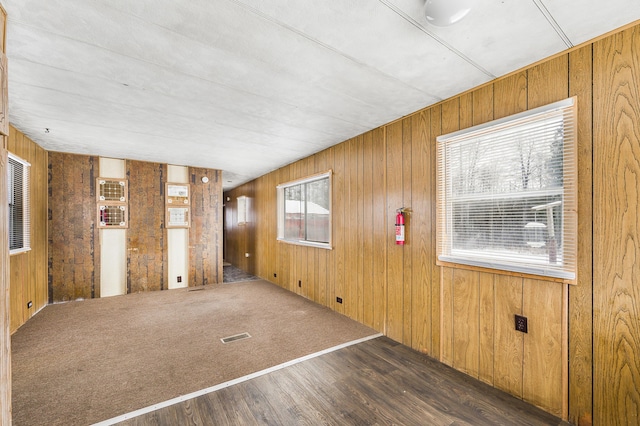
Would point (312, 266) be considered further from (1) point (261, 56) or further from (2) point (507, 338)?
(1) point (261, 56)

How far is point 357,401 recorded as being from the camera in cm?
209

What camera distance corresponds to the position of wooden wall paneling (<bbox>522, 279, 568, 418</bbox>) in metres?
1.90

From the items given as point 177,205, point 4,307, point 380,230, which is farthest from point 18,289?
point 380,230

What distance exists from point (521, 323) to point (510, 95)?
1777mm

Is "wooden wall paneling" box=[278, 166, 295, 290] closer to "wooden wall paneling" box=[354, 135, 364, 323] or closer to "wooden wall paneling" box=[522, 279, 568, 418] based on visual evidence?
"wooden wall paneling" box=[354, 135, 364, 323]

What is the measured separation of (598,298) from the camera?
175cm

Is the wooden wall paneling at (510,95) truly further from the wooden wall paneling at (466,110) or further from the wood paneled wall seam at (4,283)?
the wood paneled wall seam at (4,283)

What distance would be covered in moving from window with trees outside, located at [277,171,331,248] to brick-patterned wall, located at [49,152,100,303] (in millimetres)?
3319

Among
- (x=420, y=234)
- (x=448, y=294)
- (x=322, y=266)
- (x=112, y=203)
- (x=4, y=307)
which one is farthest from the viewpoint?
(x=112, y=203)

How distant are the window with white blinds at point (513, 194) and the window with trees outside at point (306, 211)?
6.65 ft

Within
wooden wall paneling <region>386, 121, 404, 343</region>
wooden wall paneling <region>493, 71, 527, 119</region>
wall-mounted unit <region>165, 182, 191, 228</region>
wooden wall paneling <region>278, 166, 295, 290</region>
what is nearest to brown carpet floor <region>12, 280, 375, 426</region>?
wooden wall paneling <region>386, 121, 404, 343</region>

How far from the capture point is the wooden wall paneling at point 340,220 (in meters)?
3.98

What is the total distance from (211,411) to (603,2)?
344 cm

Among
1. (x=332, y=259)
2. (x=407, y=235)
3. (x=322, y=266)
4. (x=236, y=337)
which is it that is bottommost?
(x=236, y=337)
